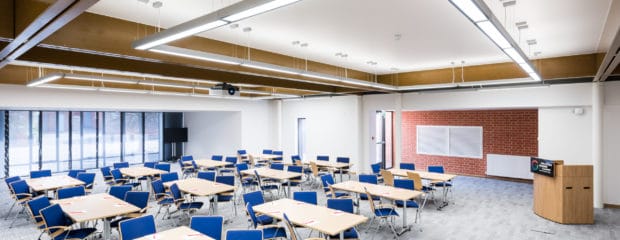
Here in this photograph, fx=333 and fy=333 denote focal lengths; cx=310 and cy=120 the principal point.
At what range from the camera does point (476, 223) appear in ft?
24.4

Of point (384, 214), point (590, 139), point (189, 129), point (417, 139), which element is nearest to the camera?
point (384, 214)

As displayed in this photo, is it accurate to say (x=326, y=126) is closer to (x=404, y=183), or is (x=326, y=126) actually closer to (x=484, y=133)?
(x=484, y=133)

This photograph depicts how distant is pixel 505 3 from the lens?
430 centimetres

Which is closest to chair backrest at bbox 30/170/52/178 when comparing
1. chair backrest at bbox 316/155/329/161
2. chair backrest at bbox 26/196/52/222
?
chair backrest at bbox 26/196/52/222

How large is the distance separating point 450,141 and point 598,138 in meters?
5.34

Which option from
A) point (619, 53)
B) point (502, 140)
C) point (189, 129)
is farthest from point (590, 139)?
point (189, 129)

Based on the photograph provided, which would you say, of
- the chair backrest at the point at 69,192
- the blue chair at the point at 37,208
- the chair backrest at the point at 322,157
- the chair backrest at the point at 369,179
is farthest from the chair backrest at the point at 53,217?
the chair backrest at the point at 322,157

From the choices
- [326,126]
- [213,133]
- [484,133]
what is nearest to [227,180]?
[326,126]

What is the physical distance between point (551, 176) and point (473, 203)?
2.16 meters

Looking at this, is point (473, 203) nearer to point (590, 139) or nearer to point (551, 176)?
point (551, 176)

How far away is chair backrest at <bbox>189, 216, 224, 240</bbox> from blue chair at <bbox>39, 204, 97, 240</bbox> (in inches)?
80.1

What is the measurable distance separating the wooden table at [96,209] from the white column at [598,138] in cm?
1082

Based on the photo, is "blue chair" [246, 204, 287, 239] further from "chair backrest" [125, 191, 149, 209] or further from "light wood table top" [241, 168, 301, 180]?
"light wood table top" [241, 168, 301, 180]

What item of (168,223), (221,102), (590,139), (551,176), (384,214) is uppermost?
(221,102)
